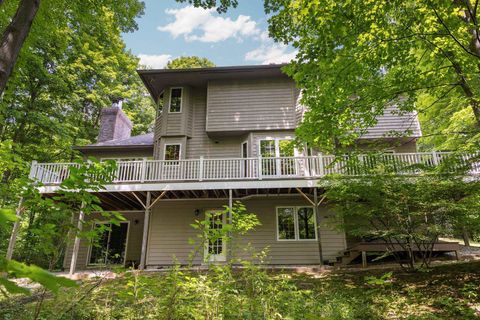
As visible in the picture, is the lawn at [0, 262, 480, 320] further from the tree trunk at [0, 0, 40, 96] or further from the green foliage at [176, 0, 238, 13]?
the green foliage at [176, 0, 238, 13]

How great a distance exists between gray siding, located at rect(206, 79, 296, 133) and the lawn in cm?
685

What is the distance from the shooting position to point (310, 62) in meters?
6.22

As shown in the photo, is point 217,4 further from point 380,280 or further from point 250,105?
point 250,105

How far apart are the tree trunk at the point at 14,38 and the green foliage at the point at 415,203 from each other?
7402 millimetres

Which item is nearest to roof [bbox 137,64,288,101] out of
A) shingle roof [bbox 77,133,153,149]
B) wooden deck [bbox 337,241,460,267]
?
shingle roof [bbox 77,133,153,149]

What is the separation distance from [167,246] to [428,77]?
11179 millimetres

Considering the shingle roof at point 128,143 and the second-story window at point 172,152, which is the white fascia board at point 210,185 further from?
the shingle roof at point 128,143

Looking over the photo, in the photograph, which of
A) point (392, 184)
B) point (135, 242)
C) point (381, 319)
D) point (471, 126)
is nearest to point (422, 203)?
point (392, 184)

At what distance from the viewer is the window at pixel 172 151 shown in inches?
548

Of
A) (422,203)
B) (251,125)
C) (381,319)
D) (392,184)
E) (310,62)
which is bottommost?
(381,319)

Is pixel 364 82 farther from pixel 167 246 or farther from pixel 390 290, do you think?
pixel 167 246

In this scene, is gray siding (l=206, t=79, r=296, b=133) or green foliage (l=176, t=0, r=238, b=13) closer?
green foliage (l=176, t=0, r=238, b=13)

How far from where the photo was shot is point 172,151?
45.9 feet

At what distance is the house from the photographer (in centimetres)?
1178
